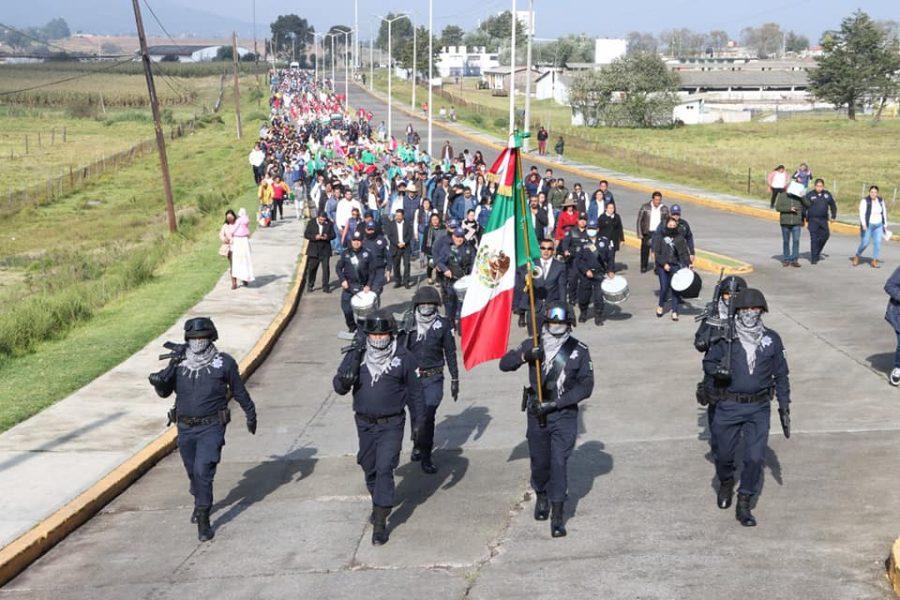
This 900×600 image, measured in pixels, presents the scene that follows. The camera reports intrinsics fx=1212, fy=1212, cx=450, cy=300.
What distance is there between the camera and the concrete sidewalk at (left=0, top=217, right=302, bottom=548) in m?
10.7

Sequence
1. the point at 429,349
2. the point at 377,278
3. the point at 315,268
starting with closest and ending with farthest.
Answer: the point at 429,349 → the point at 377,278 → the point at 315,268

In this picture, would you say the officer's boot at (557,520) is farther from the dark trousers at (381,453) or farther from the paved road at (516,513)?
the dark trousers at (381,453)

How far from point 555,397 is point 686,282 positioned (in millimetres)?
8866

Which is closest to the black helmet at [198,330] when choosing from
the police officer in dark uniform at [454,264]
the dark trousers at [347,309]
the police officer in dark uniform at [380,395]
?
the police officer in dark uniform at [380,395]

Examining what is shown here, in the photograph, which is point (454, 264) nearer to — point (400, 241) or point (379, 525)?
point (400, 241)

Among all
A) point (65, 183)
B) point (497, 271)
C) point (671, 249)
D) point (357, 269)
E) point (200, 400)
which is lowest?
point (65, 183)

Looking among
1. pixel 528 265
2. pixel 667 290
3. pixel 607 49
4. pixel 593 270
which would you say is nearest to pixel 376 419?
pixel 528 265

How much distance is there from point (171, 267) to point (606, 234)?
10.6m

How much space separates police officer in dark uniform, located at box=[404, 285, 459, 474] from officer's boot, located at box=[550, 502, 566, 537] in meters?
2.15

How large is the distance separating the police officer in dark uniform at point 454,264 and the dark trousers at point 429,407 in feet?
21.9

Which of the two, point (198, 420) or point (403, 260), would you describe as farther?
point (403, 260)

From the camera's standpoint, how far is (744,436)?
9.35 metres

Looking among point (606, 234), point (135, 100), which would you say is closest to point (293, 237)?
point (606, 234)

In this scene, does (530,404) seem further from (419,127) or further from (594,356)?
(419,127)
